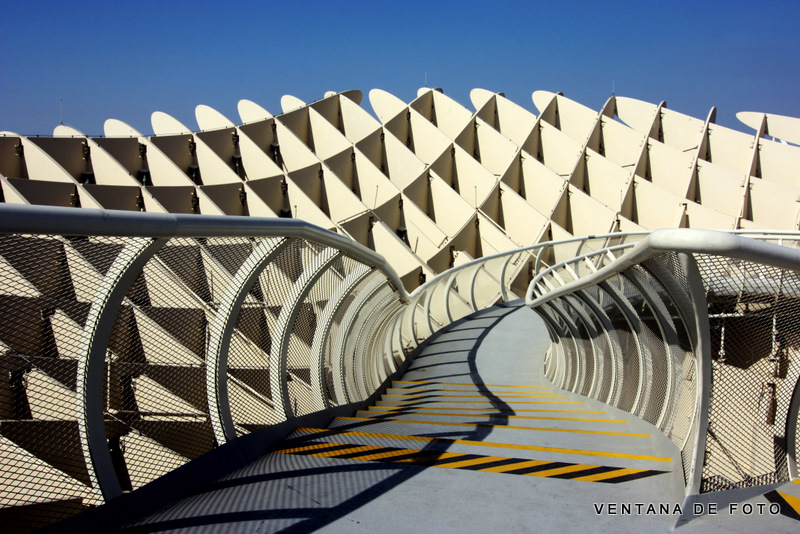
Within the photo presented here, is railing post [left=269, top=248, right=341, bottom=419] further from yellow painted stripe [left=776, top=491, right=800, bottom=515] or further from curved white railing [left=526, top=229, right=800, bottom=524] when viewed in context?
yellow painted stripe [left=776, top=491, right=800, bottom=515]

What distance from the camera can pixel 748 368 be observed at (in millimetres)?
3023

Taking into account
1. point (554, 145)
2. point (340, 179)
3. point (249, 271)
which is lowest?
point (249, 271)

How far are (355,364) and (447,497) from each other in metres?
4.33

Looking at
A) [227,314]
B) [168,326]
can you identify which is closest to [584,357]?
[227,314]

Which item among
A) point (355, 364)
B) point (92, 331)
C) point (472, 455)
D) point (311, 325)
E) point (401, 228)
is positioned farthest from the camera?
point (401, 228)

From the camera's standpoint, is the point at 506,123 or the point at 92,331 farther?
the point at 506,123

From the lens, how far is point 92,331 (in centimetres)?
292

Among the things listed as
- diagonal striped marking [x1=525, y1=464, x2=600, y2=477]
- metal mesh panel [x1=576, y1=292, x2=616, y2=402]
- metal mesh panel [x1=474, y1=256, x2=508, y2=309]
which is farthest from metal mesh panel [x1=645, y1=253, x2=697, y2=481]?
metal mesh panel [x1=474, y1=256, x2=508, y2=309]

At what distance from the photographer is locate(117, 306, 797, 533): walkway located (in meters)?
3.05

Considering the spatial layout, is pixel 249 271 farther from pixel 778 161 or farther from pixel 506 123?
pixel 506 123

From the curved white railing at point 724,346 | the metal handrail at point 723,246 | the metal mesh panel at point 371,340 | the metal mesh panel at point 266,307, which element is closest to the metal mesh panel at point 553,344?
the metal mesh panel at point 371,340

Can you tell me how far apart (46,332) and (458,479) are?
91.5 inches

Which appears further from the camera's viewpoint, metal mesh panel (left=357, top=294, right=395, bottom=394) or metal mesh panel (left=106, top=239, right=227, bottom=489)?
metal mesh panel (left=357, top=294, right=395, bottom=394)

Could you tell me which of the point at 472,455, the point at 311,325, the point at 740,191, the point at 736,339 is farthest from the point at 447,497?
the point at 740,191
